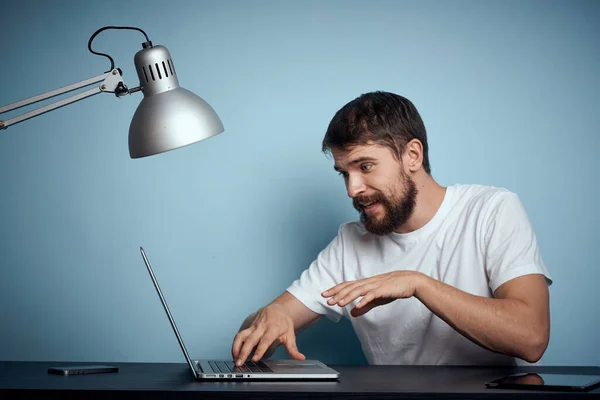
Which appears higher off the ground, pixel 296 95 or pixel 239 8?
pixel 239 8

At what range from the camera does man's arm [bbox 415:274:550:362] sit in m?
1.57

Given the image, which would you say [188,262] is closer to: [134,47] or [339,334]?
[339,334]

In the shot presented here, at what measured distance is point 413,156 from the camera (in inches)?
81.3

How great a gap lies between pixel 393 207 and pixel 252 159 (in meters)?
0.70

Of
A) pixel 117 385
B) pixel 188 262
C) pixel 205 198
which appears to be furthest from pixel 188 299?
pixel 117 385

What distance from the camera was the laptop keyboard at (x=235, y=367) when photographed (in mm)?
1378

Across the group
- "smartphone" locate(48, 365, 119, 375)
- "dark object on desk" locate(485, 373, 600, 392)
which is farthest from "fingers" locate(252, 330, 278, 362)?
"dark object on desk" locate(485, 373, 600, 392)

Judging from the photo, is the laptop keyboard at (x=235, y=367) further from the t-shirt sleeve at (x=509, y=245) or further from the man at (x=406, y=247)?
the t-shirt sleeve at (x=509, y=245)

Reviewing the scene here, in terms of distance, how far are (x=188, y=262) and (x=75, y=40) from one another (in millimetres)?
929

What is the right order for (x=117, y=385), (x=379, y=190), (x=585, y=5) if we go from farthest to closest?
(x=585, y=5) → (x=379, y=190) → (x=117, y=385)

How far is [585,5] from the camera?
2.44m

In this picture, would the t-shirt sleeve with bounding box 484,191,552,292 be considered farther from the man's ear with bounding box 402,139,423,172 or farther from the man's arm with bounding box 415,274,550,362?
the man's ear with bounding box 402,139,423,172

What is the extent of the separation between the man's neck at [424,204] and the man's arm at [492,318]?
0.46 meters

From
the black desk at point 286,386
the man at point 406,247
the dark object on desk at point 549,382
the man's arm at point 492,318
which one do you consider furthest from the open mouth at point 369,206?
the dark object on desk at point 549,382
